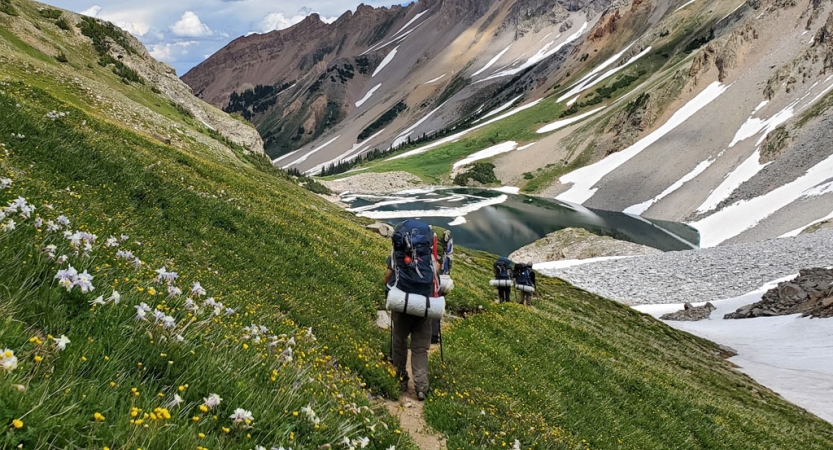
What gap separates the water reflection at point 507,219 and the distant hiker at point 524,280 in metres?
59.5

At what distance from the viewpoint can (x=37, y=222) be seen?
15.1 ft

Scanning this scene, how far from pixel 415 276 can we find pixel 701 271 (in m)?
64.5

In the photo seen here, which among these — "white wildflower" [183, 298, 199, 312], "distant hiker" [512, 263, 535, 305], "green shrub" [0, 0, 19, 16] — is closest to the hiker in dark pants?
"white wildflower" [183, 298, 199, 312]

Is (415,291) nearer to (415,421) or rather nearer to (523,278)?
(415,421)

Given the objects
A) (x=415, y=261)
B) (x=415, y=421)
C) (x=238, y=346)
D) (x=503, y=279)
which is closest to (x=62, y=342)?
(x=238, y=346)

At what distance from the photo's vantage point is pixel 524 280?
25.0 metres

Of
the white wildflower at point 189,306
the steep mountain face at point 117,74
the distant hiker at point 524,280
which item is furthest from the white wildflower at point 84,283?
the steep mountain face at point 117,74

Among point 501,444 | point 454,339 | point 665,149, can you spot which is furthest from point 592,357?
point 665,149

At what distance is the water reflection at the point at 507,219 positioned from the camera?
303 ft

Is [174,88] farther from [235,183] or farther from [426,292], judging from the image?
[426,292]

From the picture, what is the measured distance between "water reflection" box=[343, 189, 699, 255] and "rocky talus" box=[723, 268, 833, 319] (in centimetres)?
4084

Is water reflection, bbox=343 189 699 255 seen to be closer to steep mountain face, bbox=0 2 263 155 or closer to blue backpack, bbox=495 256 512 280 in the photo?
steep mountain face, bbox=0 2 263 155

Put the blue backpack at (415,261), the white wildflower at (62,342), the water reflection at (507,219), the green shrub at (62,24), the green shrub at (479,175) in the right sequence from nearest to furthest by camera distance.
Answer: the white wildflower at (62,342)
the blue backpack at (415,261)
the green shrub at (62,24)
the water reflection at (507,219)
the green shrub at (479,175)

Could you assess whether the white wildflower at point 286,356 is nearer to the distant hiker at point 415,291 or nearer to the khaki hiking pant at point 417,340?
the distant hiker at point 415,291
